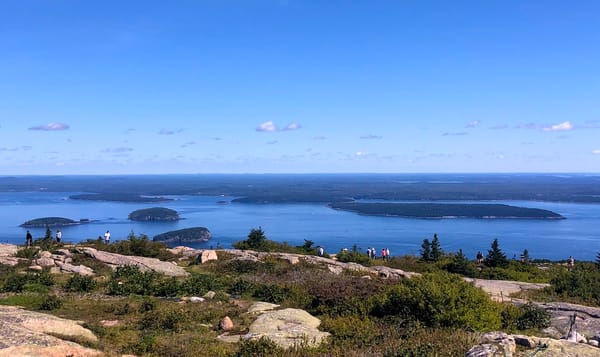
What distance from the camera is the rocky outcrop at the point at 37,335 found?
7.96 meters

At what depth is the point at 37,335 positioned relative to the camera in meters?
8.64

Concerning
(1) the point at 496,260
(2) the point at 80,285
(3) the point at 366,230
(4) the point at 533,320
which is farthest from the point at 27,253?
(3) the point at 366,230

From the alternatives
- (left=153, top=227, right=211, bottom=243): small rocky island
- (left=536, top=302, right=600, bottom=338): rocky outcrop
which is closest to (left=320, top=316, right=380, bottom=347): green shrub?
(left=536, top=302, right=600, bottom=338): rocky outcrop

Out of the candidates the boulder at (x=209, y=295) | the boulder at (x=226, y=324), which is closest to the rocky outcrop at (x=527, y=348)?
the boulder at (x=226, y=324)

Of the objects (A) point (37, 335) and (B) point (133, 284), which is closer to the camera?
(A) point (37, 335)

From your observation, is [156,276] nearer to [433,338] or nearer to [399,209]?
[433,338]

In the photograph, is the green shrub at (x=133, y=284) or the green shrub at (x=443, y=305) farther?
the green shrub at (x=133, y=284)

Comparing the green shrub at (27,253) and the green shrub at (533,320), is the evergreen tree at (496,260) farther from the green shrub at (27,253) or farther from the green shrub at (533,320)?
the green shrub at (27,253)

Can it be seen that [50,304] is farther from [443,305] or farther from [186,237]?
[186,237]

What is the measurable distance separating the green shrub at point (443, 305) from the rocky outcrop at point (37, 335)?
6.63 meters

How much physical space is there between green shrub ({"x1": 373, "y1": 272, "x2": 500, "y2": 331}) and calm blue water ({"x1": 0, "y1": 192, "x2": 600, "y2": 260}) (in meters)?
59.0

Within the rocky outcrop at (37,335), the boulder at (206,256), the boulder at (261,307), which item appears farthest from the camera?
the boulder at (206,256)

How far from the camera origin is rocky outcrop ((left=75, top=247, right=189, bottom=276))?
19.8m

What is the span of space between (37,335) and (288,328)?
4876 mm
